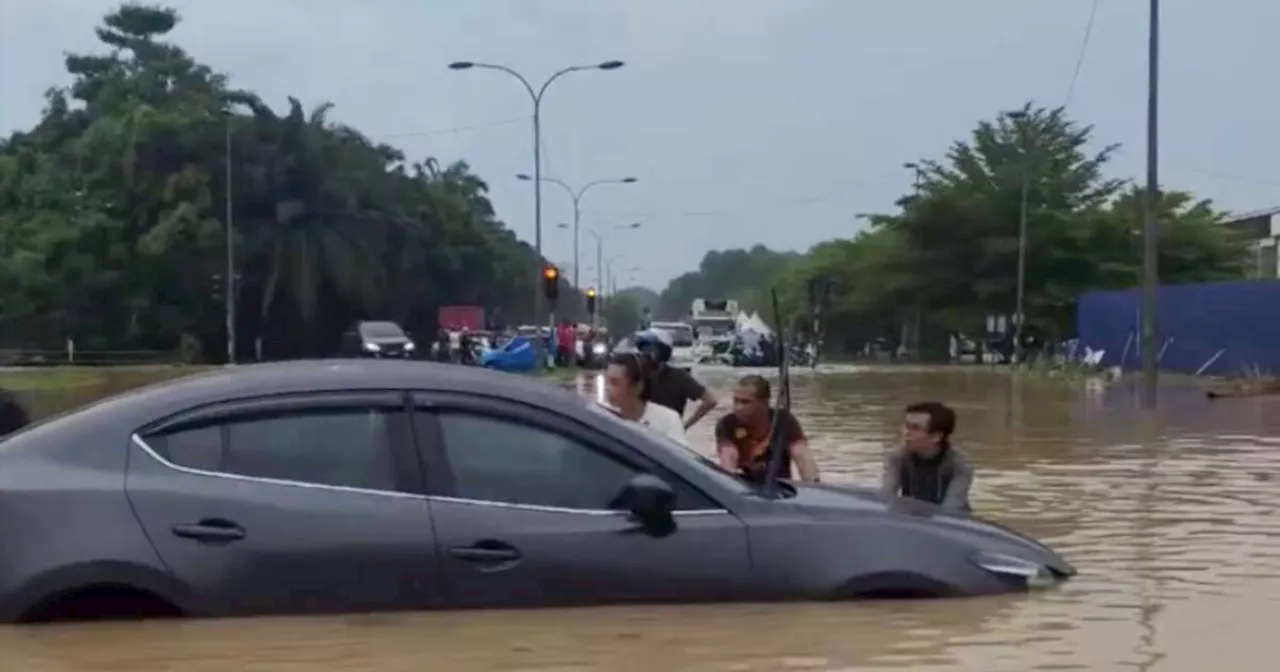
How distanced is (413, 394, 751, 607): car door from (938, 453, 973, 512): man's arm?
7.12ft

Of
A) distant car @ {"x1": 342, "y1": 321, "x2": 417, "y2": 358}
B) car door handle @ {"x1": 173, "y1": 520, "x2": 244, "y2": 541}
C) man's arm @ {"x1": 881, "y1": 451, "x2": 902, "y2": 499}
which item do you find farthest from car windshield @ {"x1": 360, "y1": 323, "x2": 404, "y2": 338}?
car door handle @ {"x1": 173, "y1": 520, "x2": 244, "y2": 541}

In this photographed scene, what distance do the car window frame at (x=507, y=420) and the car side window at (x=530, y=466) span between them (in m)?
0.01

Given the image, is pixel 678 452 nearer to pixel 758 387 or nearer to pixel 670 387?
pixel 758 387

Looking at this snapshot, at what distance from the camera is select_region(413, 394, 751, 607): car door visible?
7.20 meters

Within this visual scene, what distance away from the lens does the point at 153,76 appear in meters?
81.3

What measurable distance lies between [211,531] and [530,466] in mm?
1151

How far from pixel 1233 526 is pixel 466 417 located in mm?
6875

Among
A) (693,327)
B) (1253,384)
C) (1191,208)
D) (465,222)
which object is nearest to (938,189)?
(1191,208)

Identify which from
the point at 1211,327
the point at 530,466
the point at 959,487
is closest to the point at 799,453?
the point at 959,487

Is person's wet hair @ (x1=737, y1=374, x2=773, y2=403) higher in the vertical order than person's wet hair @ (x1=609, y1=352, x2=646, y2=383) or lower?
lower

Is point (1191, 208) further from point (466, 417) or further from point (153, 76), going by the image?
point (466, 417)

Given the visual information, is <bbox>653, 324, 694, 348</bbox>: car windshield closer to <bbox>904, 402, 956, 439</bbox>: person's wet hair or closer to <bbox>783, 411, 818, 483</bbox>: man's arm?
<bbox>783, 411, 818, 483</bbox>: man's arm

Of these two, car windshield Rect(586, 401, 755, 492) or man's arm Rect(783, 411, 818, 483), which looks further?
man's arm Rect(783, 411, 818, 483)

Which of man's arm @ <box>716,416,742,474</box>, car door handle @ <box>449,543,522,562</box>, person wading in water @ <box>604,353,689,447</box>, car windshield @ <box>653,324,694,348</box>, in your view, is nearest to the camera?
car door handle @ <box>449,543,522,562</box>
